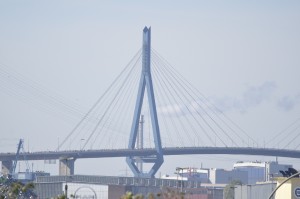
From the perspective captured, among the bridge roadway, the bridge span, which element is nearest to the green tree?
the bridge span

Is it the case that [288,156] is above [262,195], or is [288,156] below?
above

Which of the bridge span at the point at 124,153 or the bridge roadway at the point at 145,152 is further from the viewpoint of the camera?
the bridge roadway at the point at 145,152

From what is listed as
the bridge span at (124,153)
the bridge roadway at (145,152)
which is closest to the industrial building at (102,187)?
the bridge span at (124,153)

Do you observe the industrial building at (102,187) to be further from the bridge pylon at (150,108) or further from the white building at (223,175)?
the white building at (223,175)

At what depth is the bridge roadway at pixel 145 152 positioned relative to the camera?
409 feet

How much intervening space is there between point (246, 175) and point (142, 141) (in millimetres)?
36343

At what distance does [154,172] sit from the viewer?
132 metres

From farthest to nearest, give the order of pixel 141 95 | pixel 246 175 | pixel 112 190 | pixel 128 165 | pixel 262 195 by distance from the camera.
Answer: pixel 246 175 → pixel 128 165 → pixel 141 95 → pixel 112 190 → pixel 262 195

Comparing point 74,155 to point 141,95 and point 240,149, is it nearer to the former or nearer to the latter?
point 141,95

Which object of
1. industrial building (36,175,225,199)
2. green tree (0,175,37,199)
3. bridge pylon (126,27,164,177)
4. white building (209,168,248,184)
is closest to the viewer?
green tree (0,175,37,199)

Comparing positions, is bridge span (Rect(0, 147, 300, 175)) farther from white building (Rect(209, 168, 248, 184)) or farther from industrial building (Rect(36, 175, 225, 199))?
white building (Rect(209, 168, 248, 184))

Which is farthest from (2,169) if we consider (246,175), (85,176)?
(246,175)

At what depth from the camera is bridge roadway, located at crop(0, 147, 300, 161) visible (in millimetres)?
124625

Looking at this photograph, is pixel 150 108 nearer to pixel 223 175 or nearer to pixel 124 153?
pixel 124 153
